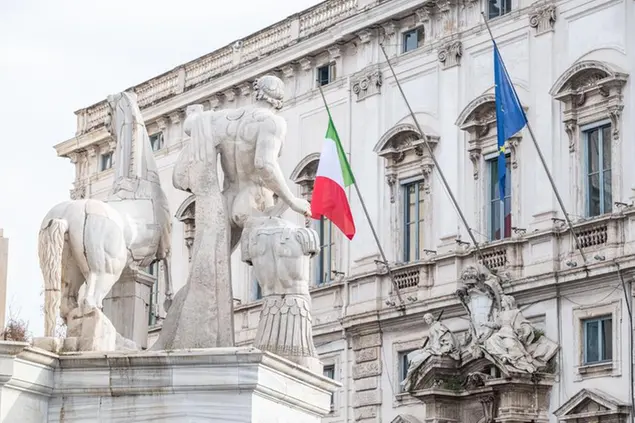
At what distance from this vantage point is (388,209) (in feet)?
119

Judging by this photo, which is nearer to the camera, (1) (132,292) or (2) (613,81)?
(1) (132,292)

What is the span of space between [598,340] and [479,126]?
5077 millimetres

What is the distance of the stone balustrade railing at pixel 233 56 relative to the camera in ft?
128

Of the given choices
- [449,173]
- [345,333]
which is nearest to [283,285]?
[449,173]

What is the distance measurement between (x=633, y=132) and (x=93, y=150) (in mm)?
17461

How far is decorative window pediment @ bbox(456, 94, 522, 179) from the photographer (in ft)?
111

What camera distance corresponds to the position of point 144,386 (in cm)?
1364

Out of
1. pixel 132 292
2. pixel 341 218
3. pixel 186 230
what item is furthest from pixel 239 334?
pixel 132 292

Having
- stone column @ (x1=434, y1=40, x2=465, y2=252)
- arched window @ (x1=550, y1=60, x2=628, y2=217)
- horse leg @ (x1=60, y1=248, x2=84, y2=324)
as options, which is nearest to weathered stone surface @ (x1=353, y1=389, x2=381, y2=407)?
stone column @ (x1=434, y1=40, x2=465, y2=252)

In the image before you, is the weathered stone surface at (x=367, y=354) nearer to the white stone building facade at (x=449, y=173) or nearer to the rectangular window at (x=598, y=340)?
Result: the white stone building facade at (x=449, y=173)

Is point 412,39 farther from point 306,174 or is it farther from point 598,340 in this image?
point 598,340

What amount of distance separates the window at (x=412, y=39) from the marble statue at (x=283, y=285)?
71.8 feet

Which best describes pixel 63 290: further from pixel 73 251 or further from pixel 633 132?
pixel 633 132

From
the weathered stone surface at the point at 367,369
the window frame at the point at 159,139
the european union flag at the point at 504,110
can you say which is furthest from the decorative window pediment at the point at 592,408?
the window frame at the point at 159,139
